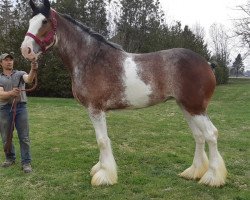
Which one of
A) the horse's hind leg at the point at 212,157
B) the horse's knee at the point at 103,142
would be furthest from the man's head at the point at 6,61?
the horse's hind leg at the point at 212,157

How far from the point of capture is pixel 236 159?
696 centimetres

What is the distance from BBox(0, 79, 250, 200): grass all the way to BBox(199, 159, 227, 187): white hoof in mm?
96

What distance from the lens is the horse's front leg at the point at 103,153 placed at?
527 centimetres

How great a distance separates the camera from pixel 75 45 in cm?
534

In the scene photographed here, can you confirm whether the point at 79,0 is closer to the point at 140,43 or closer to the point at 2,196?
the point at 140,43

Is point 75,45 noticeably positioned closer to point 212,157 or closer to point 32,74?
point 32,74

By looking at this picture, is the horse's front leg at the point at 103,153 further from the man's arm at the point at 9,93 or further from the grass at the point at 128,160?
the man's arm at the point at 9,93

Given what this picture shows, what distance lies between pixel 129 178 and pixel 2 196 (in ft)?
6.46

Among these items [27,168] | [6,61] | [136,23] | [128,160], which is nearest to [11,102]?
[6,61]

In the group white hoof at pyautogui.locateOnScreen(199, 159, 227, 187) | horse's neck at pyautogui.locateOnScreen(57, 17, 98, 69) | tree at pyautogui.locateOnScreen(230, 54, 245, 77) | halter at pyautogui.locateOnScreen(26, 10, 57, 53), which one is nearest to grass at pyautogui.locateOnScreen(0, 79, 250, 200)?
white hoof at pyautogui.locateOnScreen(199, 159, 227, 187)

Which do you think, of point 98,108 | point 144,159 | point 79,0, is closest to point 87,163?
point 144,159

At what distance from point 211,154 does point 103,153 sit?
166 cm

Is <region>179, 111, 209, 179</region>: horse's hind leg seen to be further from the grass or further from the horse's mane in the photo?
the horse's mane

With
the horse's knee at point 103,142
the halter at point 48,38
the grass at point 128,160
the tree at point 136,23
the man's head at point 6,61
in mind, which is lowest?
the grass at point 128,160
